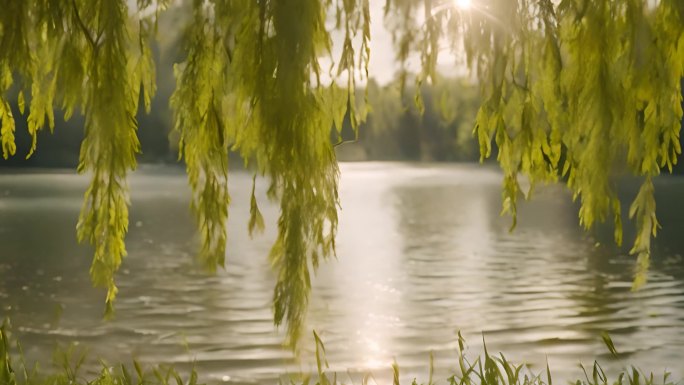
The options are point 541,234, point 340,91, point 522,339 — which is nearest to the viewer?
point 340,91

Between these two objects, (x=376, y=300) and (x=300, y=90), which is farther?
(x=376, y=300)

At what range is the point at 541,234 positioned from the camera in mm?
17438

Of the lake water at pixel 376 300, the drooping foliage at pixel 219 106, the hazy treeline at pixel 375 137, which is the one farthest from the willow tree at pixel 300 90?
A: the hazy treeline at pixel 375 137

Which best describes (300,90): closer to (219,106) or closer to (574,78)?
(219,106)

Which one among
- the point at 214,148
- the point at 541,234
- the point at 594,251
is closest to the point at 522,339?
the point at 214,148

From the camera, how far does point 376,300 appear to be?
1040 centimetres

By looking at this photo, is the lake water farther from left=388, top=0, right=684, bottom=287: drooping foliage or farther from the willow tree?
left=388, top=0, right=684, bottom=287: drooping foliage

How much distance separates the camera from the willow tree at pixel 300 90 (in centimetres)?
336

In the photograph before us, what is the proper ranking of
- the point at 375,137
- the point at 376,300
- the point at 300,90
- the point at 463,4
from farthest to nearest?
the point at 375,137, the point at 376,300, the point at 463,4, the point at 300,90

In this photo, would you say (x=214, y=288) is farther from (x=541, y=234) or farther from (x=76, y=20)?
(x=541, y=234)

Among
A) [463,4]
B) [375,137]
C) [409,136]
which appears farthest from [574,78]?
[375,137]

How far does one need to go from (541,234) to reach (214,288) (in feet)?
27.6

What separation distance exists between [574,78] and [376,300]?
6.85 m

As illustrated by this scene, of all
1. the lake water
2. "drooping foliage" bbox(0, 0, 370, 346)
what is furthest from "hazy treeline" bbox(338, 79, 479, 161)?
"drooping foliage" bbox(0, 0, 370, 346)
